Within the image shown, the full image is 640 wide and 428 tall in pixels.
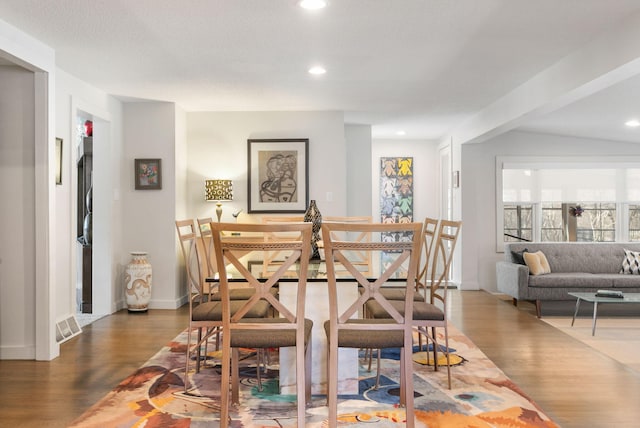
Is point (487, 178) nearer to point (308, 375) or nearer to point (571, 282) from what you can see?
point (571, 282)

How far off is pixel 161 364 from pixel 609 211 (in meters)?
6.67

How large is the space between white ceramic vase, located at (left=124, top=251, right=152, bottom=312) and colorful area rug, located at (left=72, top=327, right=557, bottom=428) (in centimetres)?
219

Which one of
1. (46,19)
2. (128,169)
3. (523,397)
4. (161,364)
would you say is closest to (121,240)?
(128,169)

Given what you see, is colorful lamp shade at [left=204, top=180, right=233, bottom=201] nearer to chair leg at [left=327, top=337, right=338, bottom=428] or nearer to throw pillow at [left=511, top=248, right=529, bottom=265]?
throw pillow at [left=511, top=248, right=529, bottom=265]

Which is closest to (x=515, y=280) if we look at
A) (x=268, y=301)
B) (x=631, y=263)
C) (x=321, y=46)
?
(x=631, y=263)

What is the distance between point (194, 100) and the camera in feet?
20.2

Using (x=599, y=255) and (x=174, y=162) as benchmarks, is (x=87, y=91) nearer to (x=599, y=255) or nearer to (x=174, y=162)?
(x=174, y=162)

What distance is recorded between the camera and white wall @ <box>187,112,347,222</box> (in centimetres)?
680

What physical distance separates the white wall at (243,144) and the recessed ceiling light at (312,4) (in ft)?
11.5

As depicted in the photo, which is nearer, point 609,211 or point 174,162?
point 174,162

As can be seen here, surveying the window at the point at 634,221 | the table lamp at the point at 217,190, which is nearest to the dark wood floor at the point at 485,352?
the table lamp at the point at 217,190

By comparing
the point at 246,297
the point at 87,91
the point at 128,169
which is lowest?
the point at 246,297

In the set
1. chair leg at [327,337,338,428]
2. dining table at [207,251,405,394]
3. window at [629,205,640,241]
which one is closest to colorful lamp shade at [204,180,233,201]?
dining table at [207,251,405,394]

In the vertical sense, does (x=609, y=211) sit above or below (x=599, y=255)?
above
